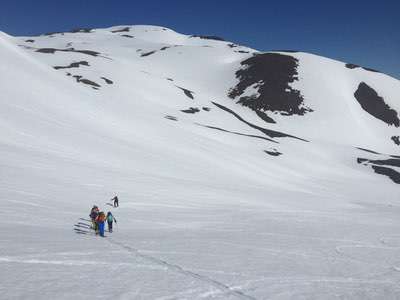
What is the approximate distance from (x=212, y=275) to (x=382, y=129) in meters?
110

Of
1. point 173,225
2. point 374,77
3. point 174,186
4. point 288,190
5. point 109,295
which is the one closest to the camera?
point 109,295

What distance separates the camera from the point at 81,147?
3734 cm

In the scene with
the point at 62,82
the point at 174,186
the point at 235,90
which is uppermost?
the point at 235,90

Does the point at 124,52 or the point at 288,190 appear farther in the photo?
the point at 124,52

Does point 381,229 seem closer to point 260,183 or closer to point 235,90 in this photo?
point 260,183

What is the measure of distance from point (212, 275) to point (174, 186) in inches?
832

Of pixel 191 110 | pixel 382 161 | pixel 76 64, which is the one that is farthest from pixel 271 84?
pixel 76 64

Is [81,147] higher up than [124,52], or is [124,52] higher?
[124,52]

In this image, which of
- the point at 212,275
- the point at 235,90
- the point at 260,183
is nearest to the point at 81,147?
the point at 260,183

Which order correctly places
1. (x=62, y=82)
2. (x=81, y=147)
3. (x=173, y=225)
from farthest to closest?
(x=62, y=82)
(x=81, y=147)
(x=173, y=225)

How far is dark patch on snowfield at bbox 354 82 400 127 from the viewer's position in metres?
115

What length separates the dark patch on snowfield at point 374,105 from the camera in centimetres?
11462

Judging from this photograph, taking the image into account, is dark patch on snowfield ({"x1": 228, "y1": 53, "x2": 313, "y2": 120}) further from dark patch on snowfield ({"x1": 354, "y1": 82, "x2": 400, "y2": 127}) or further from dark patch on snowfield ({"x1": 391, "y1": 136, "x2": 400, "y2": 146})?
dark patch on snowfield ({"x1": 391, "y1": 136, "x2": 400, "y2": 146})

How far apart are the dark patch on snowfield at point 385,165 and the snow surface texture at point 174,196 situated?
34 cm
